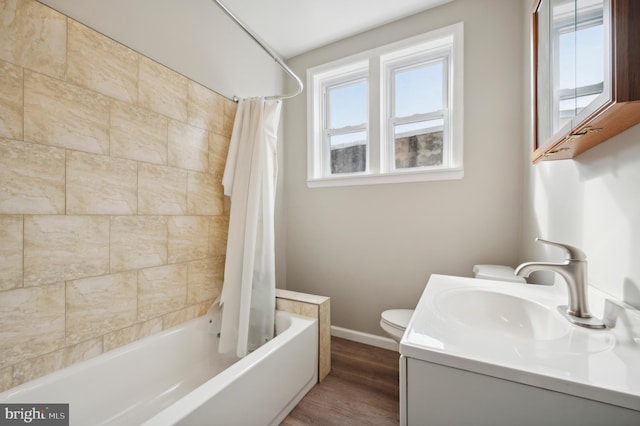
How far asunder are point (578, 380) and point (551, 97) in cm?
96

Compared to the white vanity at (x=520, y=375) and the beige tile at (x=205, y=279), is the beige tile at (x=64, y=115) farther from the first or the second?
the white vanity at (x=520, y=375)

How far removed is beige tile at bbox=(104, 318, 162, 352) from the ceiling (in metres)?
1.49

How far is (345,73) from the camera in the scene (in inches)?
92.6

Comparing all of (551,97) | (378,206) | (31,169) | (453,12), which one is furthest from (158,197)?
(453,12)

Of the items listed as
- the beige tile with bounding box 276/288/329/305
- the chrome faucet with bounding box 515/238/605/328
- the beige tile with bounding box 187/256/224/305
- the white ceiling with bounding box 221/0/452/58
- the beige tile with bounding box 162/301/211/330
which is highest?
the white ceiling with bounding box 221/0/452/58

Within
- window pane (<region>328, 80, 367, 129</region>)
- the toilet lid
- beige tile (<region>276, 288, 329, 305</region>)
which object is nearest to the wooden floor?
the toilet lid

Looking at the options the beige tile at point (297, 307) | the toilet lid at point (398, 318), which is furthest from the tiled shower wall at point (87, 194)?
the toilet lid at point (398, 318)

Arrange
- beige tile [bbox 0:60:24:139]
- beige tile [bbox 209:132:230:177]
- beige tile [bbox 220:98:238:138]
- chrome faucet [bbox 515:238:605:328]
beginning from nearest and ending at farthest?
1. chrome faucet [bbox 515:238:605:328]
2. beige tile [bbox 0:60:24:139]
3. beige tile [bbox 209:132:230:177]
4. beige tile [bbox 220:98:238:138]

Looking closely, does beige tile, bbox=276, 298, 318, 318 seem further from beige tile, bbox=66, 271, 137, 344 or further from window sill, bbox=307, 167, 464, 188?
window sill, bbox=307, 167, 464, 188

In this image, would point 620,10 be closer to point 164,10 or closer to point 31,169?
point 31,169

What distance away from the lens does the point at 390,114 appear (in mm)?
2174

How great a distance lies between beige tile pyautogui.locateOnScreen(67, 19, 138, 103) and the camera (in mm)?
1146

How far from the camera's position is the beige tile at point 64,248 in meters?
1.03

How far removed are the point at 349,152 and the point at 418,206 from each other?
814 mm
